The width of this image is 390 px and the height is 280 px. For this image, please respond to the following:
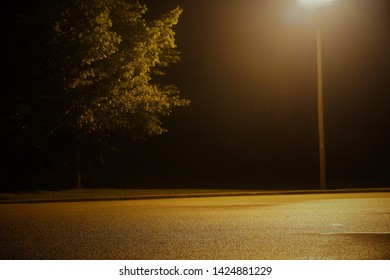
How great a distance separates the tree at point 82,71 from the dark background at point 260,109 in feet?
39.1

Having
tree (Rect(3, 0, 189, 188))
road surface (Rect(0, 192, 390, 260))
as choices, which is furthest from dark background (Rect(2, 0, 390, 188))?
road surface (Rect(0, 192, 390, 260))

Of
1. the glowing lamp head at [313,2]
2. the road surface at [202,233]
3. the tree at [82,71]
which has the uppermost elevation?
the glowing lamp head at [313,2]

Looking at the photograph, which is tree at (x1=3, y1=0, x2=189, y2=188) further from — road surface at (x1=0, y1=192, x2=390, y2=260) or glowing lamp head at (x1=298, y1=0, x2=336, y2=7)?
road surface at (x1=0, y1=192, x2=390, y2=260)

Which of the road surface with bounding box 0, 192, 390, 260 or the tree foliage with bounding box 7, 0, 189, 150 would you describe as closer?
the road surface with bounding box 0, 192, 390, 260

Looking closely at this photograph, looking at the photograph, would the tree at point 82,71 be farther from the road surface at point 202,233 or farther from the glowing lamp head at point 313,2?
the road surface at point 202,233

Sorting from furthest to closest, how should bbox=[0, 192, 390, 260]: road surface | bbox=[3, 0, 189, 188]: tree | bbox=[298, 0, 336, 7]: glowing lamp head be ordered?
bbox=[3, 0, 189, 188]: tree → bbox=[298, 0, 336, 7]: glowing lamp head → bbox=[0, 192, 390, 260]: road surface

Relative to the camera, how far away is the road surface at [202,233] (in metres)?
9.42

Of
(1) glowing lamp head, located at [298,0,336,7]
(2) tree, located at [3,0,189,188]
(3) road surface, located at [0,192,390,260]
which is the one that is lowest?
(3) road surface, located at [0,192,390,260]

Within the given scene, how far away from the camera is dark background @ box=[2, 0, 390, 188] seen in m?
39.2

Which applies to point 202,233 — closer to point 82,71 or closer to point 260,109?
point 82,71

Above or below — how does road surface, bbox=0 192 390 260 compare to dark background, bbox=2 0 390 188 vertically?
below

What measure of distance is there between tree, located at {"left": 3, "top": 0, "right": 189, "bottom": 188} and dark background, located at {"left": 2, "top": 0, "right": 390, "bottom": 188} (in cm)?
1190

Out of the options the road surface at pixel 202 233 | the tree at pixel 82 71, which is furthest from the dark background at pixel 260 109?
the road surface at pixel 202 233
